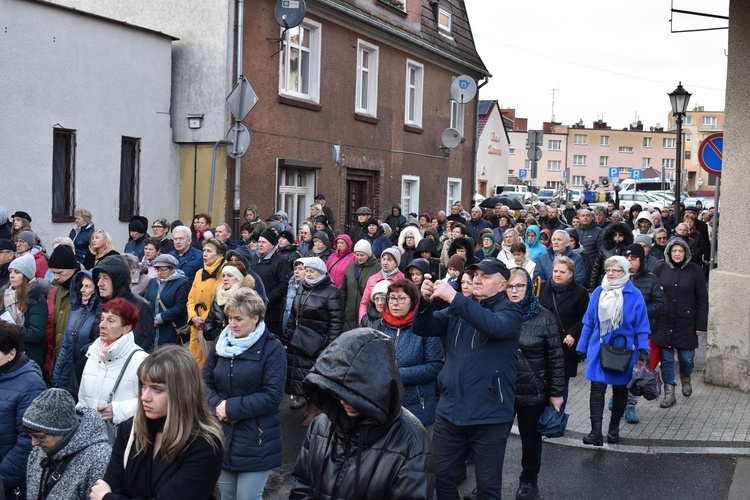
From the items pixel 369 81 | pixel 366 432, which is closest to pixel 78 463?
pixel 366 432

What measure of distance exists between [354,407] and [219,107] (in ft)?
48.0

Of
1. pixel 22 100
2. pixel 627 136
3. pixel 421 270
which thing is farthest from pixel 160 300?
pixel 627 136

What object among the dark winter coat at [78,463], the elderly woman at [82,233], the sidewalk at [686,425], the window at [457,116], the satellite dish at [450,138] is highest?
the window at [457,116]

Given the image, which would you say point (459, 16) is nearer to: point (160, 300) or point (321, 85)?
point (321, 85)

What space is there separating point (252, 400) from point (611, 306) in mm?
3929

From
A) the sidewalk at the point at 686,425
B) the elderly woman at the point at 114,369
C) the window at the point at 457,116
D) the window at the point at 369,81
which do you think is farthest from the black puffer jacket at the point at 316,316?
the window at the point at 457,116

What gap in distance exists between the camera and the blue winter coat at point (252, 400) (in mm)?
5355

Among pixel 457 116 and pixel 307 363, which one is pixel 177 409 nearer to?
pixel 307 363

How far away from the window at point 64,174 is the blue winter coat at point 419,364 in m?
10.1

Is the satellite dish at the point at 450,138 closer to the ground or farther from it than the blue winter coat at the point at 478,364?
farther from it

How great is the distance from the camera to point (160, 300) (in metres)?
8.77

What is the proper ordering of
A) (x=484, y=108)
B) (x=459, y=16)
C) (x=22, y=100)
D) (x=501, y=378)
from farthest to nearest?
1. (x=484, y=108)
2. (x=459, y=16)
3. (x=22, y=100)
4. (x=501, y=378)

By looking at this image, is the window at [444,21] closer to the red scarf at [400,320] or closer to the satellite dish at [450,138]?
the satellite dish at [450,138]

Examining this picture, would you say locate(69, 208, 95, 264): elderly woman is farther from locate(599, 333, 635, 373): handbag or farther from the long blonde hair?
the long blonde hair
